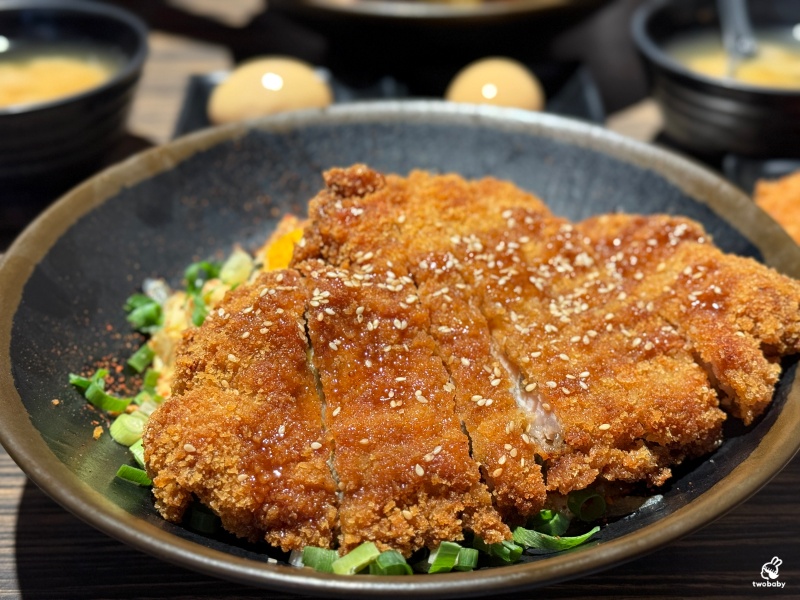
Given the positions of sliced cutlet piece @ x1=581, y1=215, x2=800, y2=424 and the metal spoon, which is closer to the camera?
sliced cutlet piece @ x1=581, y1=215, x2=800, y2=424

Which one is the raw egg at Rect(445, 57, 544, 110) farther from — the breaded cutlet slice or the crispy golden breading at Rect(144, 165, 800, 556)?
the crispy golden breading at Rect(144, 165, 800, 556)

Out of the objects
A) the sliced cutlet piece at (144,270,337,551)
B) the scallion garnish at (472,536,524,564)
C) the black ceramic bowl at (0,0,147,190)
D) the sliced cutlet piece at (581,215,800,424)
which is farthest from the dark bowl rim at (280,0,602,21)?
the scallion garnish at (472,536,524,564)

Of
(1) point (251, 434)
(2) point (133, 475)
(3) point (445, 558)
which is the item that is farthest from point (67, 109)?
(3) point (445, 558)

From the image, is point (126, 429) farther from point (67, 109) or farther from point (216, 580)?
point (67, 109)

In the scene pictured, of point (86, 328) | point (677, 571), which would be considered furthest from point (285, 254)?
point (677, 571)

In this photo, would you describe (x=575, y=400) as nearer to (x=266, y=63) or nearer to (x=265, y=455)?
(x=265, y=455)

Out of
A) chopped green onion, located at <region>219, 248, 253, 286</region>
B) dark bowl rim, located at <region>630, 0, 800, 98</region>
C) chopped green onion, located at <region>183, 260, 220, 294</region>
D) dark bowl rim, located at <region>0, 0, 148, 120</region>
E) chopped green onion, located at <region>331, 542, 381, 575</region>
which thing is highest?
dark bowl rim, located at <region>630, 0, 800, 98</region>
